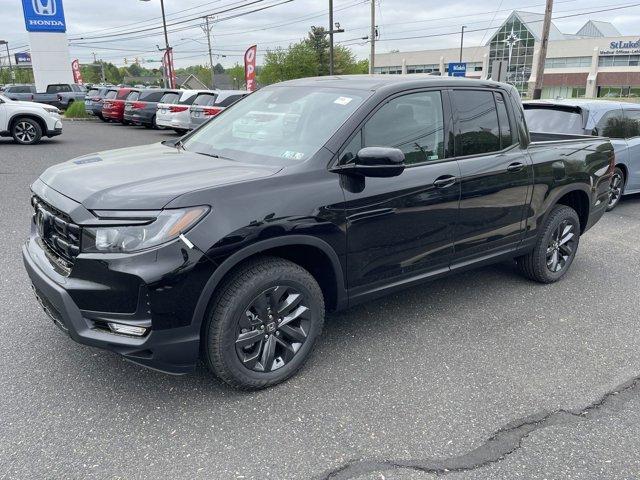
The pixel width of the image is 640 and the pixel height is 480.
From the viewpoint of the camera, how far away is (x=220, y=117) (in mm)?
4312

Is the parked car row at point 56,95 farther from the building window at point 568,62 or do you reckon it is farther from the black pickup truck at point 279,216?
the building window at point 568,62

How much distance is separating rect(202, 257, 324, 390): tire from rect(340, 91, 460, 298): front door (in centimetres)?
38

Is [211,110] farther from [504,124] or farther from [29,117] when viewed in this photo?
[504,124]

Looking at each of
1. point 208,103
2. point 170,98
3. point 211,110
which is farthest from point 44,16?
point 211,110

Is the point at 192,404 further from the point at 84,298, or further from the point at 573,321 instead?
the point at 573,321

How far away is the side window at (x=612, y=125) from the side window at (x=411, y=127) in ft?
16.1

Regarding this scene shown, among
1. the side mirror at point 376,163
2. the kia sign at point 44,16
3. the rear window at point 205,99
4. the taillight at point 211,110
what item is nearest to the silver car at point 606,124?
the side mirror at point 376,163

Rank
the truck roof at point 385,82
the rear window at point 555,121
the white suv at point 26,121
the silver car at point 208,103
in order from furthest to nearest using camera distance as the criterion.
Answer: the silver car at point 208,103
the white suv at point 26,121
the rear window at point 555,121
the truck roof at point 385,82

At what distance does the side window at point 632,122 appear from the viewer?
8.02 metres

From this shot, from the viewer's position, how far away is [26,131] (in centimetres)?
1494

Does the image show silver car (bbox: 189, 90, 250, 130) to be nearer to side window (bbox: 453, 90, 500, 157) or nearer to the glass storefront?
side window (bbox: 453, 90, 500, 157)

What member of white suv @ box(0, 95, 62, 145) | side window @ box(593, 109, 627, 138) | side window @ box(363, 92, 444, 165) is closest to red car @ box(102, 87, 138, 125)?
white suv @ box(0, 95, 62, 145)

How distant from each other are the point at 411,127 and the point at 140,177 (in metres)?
1.85

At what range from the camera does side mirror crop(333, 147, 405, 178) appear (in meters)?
3.09
